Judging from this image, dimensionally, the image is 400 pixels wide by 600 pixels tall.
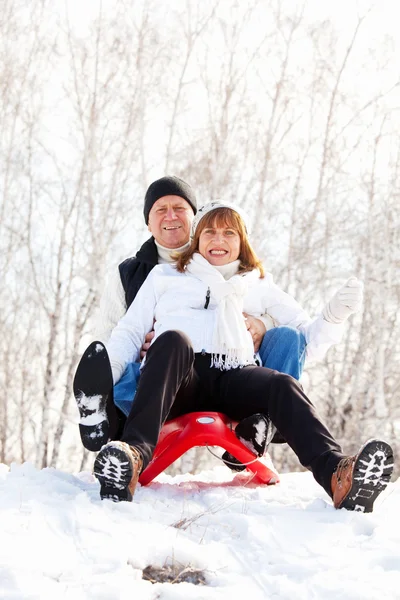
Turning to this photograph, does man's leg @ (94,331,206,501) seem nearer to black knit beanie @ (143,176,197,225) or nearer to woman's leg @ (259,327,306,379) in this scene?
woman's leg @ (259,327,306,379)

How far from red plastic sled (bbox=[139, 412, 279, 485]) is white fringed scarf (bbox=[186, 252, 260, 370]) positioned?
26 cm

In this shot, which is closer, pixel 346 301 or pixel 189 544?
pixel 189 544

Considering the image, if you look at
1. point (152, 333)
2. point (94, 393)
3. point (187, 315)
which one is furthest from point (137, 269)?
point (94, 393)

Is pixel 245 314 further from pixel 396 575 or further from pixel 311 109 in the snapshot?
pixel 311 109

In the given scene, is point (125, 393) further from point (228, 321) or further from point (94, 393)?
point (228, 321)

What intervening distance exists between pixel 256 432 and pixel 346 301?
703 millimetres

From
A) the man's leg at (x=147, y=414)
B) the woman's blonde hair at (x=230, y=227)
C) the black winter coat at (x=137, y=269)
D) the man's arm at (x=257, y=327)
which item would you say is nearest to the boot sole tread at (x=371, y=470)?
the man's leg at (x=147, y=414)

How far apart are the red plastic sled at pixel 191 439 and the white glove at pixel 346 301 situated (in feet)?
2.28

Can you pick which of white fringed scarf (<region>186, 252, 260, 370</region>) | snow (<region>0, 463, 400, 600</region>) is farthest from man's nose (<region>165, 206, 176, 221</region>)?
snow (<region>0, 463, 400, 600</region>)

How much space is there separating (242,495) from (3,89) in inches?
363

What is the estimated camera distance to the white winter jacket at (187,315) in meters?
2.81

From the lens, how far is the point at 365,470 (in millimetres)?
1996

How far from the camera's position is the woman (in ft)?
6.81

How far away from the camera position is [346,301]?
265 centimetres
